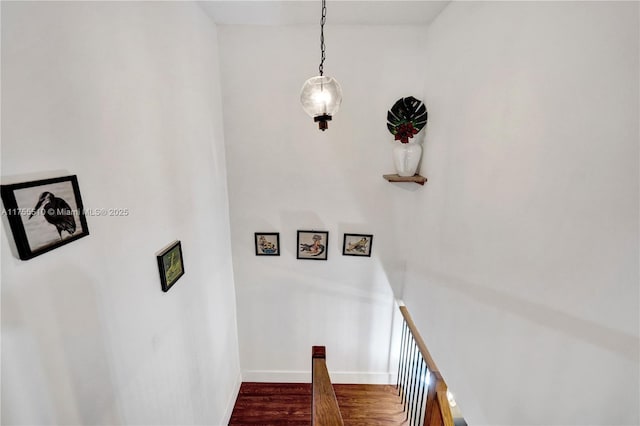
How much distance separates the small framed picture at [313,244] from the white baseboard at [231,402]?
1.62m

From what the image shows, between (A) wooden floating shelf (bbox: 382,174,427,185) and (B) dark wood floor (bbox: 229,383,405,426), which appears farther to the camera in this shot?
(B) dark wood floor (bbox: 229,383,405,426)

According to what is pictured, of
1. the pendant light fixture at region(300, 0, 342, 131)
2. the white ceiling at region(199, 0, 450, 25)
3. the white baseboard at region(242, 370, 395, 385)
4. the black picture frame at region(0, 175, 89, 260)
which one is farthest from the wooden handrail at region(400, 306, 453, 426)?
the white ceiling at region(199, 0, 450, 25)

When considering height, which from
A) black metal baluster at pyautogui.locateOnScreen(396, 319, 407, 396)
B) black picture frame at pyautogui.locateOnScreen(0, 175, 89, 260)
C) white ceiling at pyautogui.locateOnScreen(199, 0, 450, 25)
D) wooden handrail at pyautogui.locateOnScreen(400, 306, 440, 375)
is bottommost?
black metal baluster at pyautogui.locateOnScreen(396, 319, 407, 396)

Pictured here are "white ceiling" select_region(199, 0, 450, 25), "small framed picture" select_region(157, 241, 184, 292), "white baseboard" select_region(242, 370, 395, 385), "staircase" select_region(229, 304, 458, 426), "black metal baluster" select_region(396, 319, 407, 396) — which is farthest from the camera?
"white baseboard" select_region(242, 370, 395, 385)

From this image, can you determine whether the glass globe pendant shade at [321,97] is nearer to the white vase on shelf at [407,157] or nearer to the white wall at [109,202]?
the white wall at [109,202]

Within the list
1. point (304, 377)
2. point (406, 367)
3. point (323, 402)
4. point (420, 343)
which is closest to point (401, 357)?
point (406, 367)

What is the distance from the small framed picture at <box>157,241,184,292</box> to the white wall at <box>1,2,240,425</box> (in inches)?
1.7

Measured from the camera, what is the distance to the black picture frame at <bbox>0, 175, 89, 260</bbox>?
76 centimetres

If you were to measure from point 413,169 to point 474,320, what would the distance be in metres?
1.28

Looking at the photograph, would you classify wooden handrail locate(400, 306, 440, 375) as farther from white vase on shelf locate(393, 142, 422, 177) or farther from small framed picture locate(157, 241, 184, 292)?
small framed picture locate(157, 241, 184, 292)

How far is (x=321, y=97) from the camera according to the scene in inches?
54.6

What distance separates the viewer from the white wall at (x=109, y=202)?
2.63ft

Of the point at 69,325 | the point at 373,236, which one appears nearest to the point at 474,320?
the point at 373,236

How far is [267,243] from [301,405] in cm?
180
